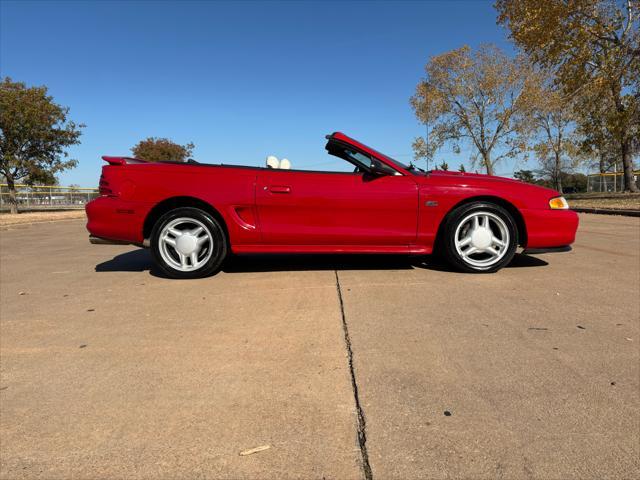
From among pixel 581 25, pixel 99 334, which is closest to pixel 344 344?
pixel 99 334

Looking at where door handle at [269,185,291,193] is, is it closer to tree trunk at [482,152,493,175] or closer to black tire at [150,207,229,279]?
black tire at [150,207,229,279]

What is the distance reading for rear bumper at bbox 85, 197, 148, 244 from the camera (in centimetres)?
398

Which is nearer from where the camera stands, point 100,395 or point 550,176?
point 100,395

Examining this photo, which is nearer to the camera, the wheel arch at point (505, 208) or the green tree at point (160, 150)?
the wheel arch at point (505, 208)

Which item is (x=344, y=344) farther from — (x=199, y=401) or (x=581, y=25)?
(x=581, y=25)

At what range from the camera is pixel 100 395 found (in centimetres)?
187

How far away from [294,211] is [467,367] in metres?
2.28

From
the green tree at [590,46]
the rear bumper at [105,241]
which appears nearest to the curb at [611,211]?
the green tree at [590,46]

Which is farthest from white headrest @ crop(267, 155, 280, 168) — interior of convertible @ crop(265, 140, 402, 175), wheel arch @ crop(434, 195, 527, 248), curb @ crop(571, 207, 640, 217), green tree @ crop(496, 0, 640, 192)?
green tree @ crop(496, 0, 640, 192)

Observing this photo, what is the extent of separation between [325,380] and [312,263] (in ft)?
9.01

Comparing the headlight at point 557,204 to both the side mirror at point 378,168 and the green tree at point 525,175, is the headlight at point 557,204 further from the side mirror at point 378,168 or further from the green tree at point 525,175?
the green tree at point 525,175

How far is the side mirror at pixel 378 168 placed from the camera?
3.93 metres

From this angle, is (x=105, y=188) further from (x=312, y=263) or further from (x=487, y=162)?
(x=487, y=162)

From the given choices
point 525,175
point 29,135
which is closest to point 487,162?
point 525,175
